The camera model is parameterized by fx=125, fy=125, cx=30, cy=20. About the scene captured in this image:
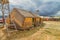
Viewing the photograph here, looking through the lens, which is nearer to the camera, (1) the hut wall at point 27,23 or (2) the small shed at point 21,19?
(2) the small shed at point 21,19

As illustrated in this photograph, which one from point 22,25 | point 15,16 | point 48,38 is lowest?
point 48,38

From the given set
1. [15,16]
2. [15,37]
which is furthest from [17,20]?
[15,37]

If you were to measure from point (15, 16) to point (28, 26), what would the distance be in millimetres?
3527

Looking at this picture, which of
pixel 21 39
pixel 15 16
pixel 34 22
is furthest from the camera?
pixel 34 22

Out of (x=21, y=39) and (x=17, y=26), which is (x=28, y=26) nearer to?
(x=17, y=26)

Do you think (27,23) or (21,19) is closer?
(21,19)

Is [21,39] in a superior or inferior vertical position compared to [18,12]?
inferior

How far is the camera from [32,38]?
64.8 ft

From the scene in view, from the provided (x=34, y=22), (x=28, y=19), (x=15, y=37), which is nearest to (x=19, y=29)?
(x=28, y=19)

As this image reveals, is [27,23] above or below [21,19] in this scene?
below

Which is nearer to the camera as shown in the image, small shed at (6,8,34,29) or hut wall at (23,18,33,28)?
small shed at (6,8,34,29)

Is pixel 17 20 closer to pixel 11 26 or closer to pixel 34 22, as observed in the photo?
pixel 11 26

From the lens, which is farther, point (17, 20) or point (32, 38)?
point (17, 20)

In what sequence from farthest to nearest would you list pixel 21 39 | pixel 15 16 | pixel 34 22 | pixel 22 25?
pixel 34 22, pixel 15 16, pixel 22 25, pixel 21 39
